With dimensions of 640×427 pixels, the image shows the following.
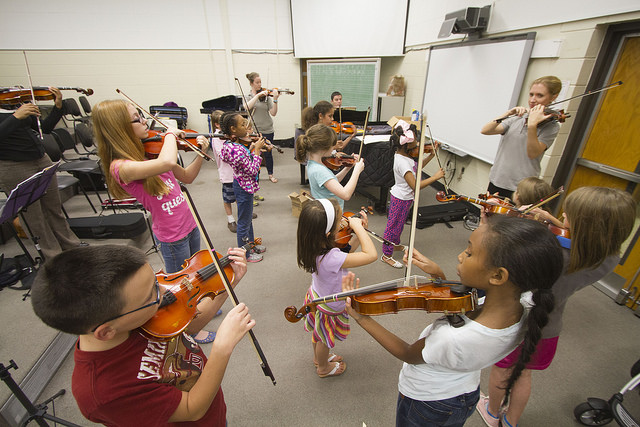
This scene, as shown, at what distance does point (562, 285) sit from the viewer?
1.25 m

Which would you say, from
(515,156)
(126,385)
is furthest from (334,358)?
(515,156)

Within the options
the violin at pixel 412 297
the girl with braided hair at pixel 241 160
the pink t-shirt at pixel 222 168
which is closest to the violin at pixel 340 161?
the girl with braided hair at pixel 241 160

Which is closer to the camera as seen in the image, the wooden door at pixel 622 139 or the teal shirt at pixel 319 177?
the teal shirt at pixel 319 177

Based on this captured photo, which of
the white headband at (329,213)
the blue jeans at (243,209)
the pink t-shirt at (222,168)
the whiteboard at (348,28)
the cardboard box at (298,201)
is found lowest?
the cardboard box at (298,201)

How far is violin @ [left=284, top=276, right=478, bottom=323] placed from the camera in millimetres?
964

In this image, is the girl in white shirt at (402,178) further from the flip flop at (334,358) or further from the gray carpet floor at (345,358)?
the flip flop at (334,358)

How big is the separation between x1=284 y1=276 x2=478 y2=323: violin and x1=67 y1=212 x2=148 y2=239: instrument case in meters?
3.04

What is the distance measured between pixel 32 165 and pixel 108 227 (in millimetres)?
896

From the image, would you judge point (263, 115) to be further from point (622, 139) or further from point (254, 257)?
point (622, 139)

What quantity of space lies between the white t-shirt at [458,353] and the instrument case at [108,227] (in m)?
3.37

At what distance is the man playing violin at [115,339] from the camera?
69 centimetres

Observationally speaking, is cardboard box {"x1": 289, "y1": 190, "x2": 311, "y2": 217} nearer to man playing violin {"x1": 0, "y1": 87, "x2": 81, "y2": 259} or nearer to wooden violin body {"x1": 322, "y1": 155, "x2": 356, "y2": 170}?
wooden violin body {"x1": 322, "y1": 155, "x2": 356, "y2": 170}

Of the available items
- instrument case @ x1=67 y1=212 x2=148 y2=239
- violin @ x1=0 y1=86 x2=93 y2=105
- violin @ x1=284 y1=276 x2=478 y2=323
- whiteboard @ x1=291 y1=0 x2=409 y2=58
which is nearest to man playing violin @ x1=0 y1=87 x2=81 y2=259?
instrument case @ x1=67 y1=212 x2=148 y2=239

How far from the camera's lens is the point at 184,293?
3.74 ft
